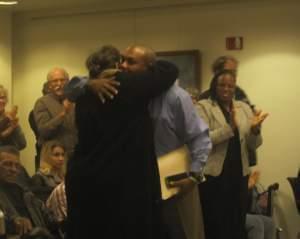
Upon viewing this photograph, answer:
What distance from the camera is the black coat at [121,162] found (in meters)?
2.25

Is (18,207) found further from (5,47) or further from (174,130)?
(5,47)

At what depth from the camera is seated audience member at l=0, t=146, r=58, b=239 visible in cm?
341

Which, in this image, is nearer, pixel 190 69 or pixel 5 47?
pixel 190 69

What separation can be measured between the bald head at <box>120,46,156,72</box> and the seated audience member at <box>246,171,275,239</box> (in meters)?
2.23

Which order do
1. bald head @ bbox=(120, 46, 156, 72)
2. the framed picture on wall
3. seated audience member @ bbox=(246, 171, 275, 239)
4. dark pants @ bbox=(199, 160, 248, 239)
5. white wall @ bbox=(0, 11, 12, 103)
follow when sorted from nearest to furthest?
bald head @ bbox=(120, 46, 156, 72) < dark pants @ bbox=(199, 160, 248, 239) < seated audience member @ bbox=(246, 171, 275, 239) < the framed picture on wall < white wall @ bbox=(0, 11, 12, 103)

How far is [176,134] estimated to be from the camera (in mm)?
2428

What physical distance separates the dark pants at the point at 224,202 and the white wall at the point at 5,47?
320 cm

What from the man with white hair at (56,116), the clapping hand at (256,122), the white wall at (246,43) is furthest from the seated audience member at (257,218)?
the man with white hair at (56,116)

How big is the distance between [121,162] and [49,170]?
1813mm

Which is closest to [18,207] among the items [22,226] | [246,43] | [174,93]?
[22,226]

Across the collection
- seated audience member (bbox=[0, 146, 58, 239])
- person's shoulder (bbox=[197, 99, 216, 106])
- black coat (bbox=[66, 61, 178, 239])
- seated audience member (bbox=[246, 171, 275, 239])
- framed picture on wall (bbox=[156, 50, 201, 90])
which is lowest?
seated audience member (bbox=[246, 171, 275, 239])

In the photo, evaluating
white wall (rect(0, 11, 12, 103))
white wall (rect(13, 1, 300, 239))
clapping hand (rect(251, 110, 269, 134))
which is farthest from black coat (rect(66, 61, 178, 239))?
white wall (rect(0, 11, 12, 103))

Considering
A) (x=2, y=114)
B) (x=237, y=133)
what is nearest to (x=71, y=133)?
(x=2, y=114)

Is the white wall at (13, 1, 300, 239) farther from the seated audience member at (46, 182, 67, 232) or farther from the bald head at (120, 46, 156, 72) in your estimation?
the bald head at (120, 46, 156, 72)
